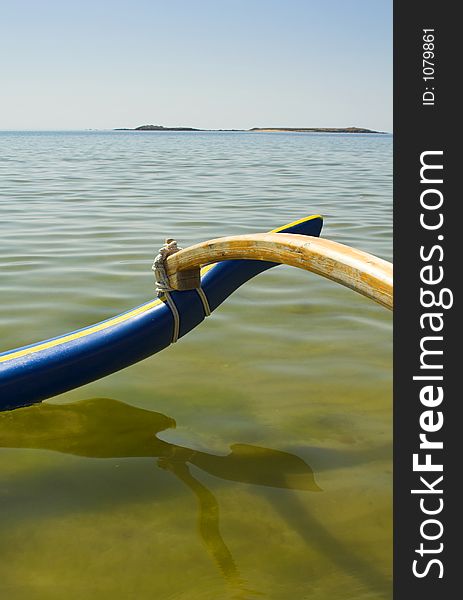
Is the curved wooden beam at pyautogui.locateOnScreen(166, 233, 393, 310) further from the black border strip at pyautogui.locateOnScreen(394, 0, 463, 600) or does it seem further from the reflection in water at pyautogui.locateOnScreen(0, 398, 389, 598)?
the reflection in water at pyautogui.locateOnScreen(0, 398, 389, 598)

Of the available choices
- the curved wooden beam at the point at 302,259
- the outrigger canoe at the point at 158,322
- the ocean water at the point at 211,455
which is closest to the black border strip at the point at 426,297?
the curved wooden beam at the point at 302,259

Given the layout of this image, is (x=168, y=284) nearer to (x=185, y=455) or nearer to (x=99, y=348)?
(x=99, y=348)

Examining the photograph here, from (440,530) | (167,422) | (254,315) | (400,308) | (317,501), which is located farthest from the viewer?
(254,315)

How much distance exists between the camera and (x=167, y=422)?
3.05 meters

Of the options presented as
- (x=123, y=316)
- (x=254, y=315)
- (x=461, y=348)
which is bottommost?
(x=254, y=315)

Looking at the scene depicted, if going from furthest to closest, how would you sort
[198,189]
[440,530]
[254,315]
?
1. [198,189]
2. [254,315]
3. [440,530]

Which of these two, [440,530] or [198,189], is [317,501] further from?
[198,189]

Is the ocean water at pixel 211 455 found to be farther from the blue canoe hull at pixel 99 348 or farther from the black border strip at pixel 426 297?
the black border strip at pixel 426 297

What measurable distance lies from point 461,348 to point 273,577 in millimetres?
933

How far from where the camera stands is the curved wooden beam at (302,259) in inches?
84.9

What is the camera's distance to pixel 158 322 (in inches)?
122

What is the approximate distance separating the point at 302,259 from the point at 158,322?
2.74ft

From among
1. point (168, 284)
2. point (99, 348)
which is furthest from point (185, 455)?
point (168, 284)

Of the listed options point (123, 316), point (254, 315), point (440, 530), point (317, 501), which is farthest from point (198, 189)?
point (440, 530)
